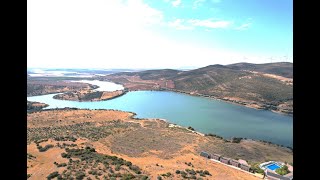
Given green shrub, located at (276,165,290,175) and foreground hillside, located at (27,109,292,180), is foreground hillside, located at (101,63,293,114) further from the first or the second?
green shrub, located at (276,165,290,175)

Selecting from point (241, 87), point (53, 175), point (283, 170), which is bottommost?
point (283, 170)

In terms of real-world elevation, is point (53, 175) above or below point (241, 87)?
below

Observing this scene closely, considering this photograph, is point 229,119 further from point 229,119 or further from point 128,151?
point 128,151

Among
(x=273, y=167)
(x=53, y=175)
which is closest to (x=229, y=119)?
(x=273, y=167)

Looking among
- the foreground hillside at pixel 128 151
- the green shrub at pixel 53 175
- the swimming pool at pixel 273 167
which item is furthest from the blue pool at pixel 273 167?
the green shrub at pixel 53 175

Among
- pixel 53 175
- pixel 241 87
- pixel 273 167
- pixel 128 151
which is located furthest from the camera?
pixel 241 87

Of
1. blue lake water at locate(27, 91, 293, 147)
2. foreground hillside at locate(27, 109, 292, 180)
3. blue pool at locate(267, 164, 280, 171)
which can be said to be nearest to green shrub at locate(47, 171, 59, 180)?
foreground hillside at locate(27, 109, 292, 180)

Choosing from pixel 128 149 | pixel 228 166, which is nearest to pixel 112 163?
pixel 128 149
